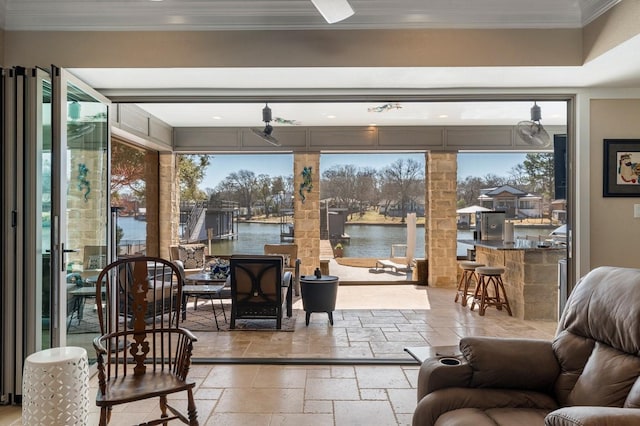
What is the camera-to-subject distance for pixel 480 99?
3795mm

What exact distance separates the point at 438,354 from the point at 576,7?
109 inches

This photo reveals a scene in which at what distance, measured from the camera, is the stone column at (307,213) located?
7484mm

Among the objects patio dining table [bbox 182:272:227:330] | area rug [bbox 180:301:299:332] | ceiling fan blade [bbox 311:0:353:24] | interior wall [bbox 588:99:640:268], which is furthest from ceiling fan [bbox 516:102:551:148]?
patio dining table [bbox 182:272:227:330]

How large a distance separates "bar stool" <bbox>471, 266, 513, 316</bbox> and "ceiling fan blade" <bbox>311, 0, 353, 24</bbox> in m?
4.02

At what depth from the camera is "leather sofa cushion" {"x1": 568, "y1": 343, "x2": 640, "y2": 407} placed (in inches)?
66.9

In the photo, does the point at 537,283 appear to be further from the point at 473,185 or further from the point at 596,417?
the point at 596,417

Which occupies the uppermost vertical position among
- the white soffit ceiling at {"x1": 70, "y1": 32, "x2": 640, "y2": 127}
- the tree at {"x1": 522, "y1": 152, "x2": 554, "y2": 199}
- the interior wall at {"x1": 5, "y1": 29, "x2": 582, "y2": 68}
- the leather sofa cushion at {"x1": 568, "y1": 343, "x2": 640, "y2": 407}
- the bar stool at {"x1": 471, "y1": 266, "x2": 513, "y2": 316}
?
the interior wall at {"x1": 5, "y1": 29, "x2": 582, "y2": 68}

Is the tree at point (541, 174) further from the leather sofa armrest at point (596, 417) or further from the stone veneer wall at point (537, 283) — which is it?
the leather sofa armrest at point (596, 417)

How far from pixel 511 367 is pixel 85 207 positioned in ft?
10.9

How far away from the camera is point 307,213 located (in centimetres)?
752

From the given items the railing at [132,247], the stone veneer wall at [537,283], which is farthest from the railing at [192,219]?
the stone veneer wall at [537,283]

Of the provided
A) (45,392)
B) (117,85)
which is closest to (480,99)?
(117,85)

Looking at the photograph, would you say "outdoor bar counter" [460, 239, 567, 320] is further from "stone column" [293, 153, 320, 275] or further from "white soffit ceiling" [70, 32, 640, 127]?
"stone column" [293, 153, 320, 275]

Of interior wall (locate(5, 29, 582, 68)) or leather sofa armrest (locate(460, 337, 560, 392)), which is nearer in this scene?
leather sofa armrest (locate(460, 337, 560, 392))
